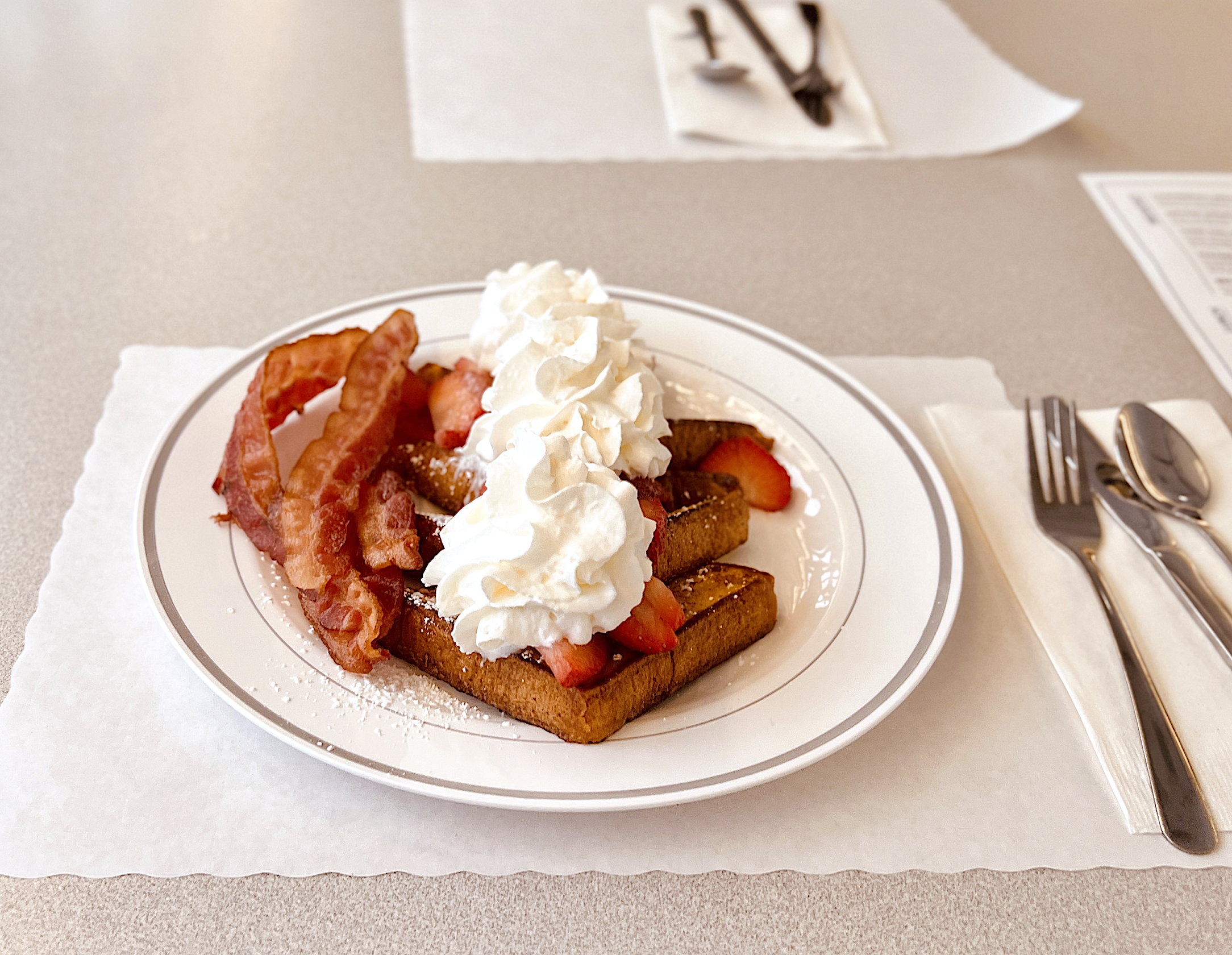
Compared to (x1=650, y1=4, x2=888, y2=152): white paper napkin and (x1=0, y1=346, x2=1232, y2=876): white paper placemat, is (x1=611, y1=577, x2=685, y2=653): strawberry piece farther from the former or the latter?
(x1=650, y1=4, x2=888, y2=152): white paper napkin

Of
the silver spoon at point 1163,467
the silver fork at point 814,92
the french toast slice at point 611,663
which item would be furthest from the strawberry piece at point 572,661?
the silver fork at point 814,92

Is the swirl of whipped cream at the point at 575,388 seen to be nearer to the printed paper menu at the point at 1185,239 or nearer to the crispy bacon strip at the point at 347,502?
the crispy bacon strip at the point at 347,502

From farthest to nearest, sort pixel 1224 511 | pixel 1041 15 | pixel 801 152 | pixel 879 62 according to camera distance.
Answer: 1. pixel 1041 15
2. pixel 879 62
3. pixel 801 152
4. pixel 1224 511

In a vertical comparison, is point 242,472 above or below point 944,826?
above

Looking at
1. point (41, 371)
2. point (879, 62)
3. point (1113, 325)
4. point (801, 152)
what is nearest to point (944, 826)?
point (1113, 325)

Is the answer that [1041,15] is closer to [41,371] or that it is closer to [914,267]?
[914,267]

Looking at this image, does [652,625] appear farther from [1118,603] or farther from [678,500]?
[1118,603]

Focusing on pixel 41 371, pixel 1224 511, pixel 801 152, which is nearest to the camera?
pixel 1224 511
